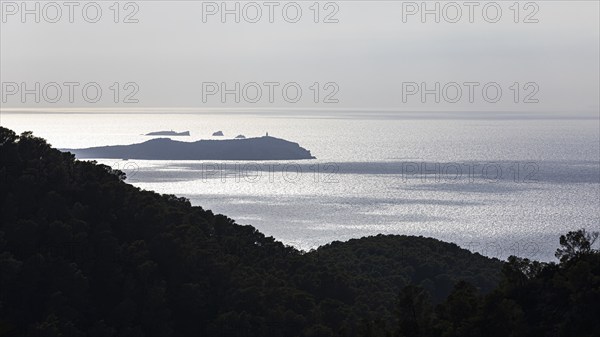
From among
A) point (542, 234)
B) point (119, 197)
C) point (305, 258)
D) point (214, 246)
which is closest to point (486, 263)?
point (305, 258)

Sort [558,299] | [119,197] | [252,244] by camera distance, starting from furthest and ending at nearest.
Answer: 1. [252,244]
2. [119,197]
3. [558,299]

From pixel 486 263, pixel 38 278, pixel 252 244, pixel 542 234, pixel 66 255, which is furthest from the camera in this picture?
pixel 542 234

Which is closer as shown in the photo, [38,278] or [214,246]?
[38,278]

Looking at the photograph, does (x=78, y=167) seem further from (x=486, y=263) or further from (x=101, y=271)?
(x=486, y=263)

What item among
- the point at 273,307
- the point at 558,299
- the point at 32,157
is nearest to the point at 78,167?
the point at 32,157

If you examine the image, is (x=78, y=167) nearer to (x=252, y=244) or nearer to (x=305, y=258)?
(x=252, y=244)

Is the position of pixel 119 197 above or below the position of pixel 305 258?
above
